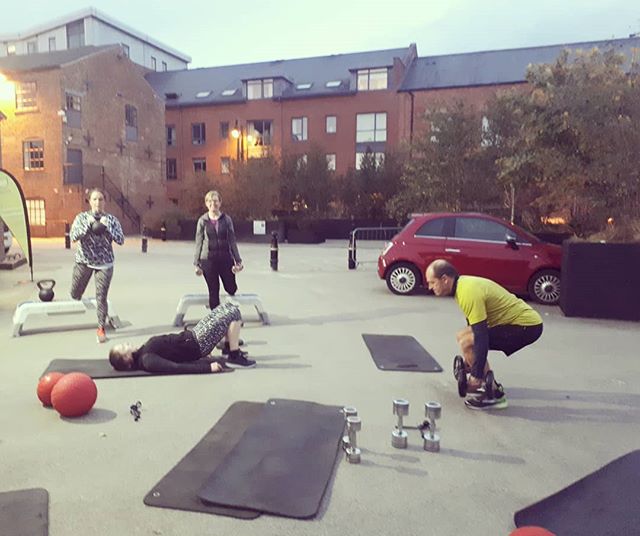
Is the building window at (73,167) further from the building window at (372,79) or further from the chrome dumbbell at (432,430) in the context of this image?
the chrome dumbbell at (432,430)

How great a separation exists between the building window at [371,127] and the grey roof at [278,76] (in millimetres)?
2241

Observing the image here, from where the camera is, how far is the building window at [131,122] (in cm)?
3603

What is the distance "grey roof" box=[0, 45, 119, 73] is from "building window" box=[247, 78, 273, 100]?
11.0 metres

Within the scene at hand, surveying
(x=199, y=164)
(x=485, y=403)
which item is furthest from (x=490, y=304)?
(x=199, y=164)

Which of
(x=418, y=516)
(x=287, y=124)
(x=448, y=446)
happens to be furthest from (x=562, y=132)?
(x=287, y=124)

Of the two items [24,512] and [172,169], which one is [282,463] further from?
[172,169]

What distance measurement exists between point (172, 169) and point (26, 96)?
15136 mm

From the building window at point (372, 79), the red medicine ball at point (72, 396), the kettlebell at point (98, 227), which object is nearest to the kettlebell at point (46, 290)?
the kettlebell at point (98, 227)

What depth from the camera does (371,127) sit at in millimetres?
40375

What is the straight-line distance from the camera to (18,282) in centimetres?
1249

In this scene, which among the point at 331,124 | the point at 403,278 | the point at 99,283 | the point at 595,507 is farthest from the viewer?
the point at 331,124

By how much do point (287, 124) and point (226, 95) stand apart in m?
5.98

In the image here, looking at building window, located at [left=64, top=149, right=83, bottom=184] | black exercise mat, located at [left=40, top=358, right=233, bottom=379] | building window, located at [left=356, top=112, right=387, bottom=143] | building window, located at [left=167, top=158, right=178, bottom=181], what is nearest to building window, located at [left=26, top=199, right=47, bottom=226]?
building window, located at [left=64, top=149, right=83, bottom=184]

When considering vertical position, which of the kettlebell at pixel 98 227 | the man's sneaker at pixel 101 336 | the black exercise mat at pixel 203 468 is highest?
the kettlebell at pixel 98 227
